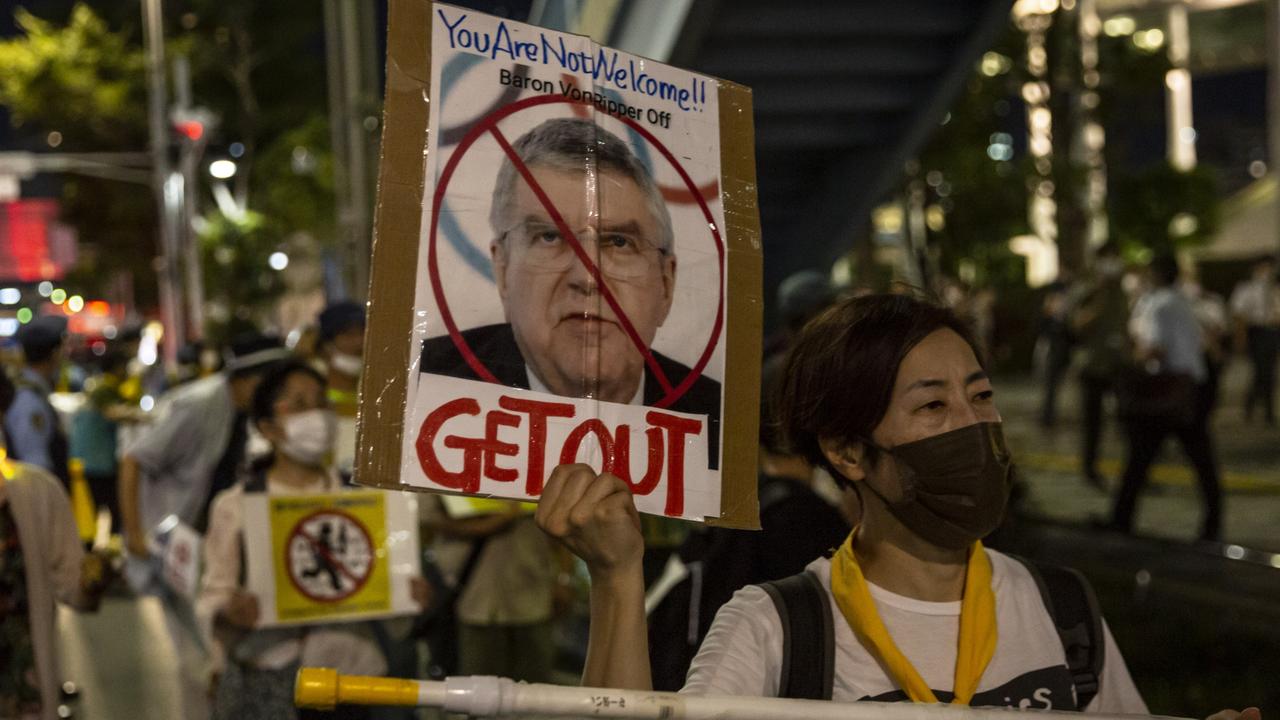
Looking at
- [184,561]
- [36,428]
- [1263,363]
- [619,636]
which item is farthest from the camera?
[1263,363]

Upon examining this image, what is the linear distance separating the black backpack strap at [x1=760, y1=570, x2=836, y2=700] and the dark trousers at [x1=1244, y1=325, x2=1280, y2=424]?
17.0 m

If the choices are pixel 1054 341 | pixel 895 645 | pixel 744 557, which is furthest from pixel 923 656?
pixel 1054 341

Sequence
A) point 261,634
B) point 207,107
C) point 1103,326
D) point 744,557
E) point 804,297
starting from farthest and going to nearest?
point 207,107, point 1103,326, point 804,297, point 261,634, point 744,557

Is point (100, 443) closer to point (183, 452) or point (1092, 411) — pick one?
point (183, 452)

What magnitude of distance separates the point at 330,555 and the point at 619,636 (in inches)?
118

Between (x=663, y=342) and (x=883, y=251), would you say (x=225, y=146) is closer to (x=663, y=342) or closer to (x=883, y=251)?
(x=883, y=251)

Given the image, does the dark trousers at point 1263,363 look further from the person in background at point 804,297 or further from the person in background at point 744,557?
the person in background at point 744,557

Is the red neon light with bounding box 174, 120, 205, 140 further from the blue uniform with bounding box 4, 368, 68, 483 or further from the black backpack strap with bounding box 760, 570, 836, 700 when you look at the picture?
the black backpack strap with bounding box 760, 570, 836, 700

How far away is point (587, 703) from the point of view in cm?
198

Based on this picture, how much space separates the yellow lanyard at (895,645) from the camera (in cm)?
238

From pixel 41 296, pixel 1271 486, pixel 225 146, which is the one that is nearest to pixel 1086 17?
pixel 1271 486

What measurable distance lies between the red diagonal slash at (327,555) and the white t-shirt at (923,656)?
9.21 feet

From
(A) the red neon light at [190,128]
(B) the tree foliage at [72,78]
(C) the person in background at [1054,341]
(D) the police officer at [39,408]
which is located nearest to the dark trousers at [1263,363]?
(C) the person in background at [1054,341]

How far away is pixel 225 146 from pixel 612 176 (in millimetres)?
51619
